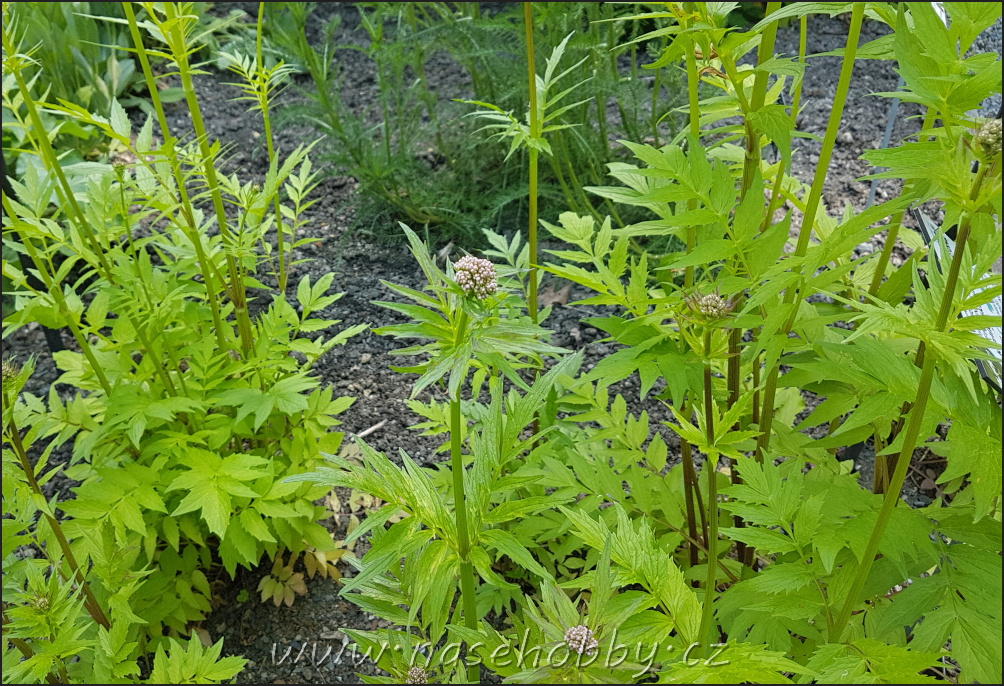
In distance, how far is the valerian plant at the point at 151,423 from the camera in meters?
1.35

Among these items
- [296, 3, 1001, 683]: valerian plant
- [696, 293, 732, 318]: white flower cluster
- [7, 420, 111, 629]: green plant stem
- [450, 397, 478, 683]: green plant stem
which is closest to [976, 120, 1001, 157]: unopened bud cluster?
[296, 3, 1001, 683]: valerian plant

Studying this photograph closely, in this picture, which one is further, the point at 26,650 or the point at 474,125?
the point at 474,125

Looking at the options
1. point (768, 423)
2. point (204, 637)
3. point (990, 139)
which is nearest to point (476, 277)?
point (990, 139)

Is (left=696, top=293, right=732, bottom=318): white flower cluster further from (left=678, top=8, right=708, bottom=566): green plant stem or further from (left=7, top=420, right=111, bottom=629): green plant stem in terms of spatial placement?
(left=7, top=420, right=111, bottom=629): green plant stem

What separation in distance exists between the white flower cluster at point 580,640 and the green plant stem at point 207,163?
3.42 ft

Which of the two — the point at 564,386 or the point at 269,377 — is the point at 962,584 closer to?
the point at 564,386

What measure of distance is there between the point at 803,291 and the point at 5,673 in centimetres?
141

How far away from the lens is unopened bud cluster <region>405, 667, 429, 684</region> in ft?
3.50

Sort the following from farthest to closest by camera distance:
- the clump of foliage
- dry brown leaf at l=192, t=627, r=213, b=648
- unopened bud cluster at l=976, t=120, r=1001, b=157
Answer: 1. the clump of foliage
2. dry brown leaf at l=192, t=627, r=213, b=648
3. unopened bud cluster at l=976, t=120, r=1001, b=157

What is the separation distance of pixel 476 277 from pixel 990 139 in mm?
538

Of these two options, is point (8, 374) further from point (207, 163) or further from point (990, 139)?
point (990, 139)

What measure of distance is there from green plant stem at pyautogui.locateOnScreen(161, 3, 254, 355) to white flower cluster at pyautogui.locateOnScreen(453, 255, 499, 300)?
0.81 meters

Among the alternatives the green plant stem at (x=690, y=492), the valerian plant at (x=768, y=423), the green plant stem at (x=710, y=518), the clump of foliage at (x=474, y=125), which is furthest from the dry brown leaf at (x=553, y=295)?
the green plant stem at (x=710, y=518)

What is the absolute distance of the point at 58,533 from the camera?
138 centimetres
